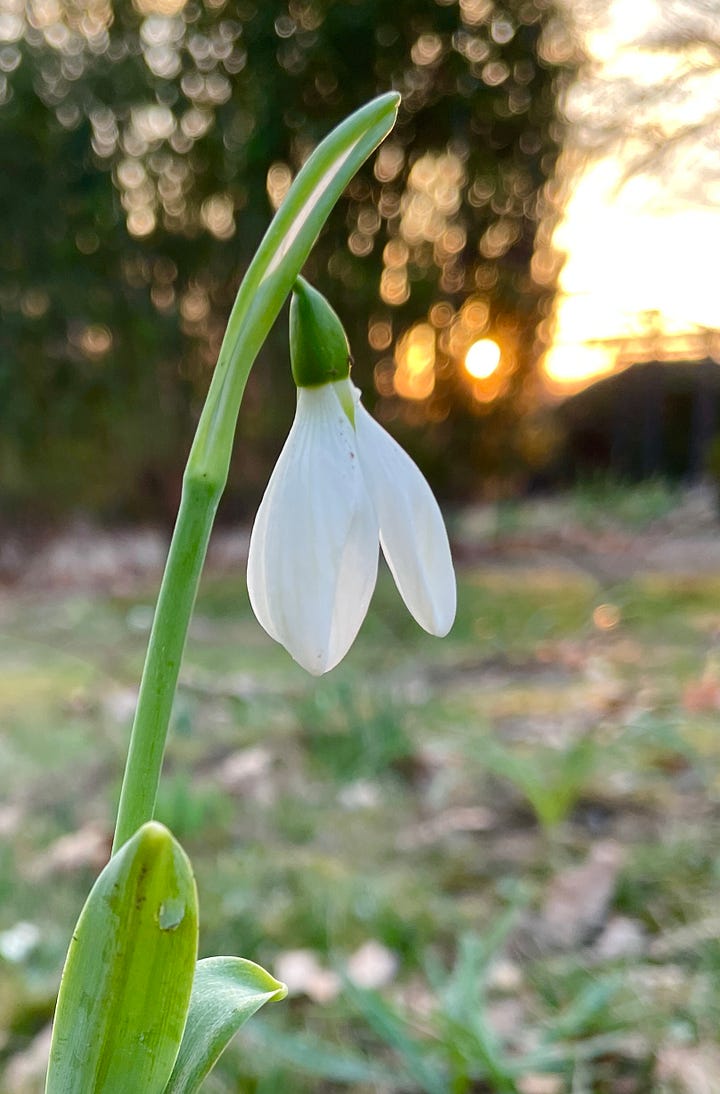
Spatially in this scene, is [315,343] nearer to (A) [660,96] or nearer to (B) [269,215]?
(A) [660,96]

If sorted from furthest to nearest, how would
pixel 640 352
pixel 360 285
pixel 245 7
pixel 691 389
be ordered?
1. pixel 691 389
2. pixel 640 352
3. pixel 360 285
4. pixel 245 7

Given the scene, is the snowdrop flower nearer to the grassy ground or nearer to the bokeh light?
the grassy ground

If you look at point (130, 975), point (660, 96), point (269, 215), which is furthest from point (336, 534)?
point (269, 215)

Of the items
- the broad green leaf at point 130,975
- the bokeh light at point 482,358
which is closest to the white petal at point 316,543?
the broad green leaf at point 130,975

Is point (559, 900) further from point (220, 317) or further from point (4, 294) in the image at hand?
point (4, 294)

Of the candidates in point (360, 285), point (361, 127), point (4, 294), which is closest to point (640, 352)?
point (360, 285)

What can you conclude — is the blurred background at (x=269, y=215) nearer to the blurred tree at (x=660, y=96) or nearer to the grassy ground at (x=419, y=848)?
the blurred tree at (x=660, y=96)
